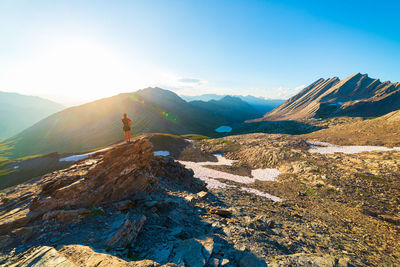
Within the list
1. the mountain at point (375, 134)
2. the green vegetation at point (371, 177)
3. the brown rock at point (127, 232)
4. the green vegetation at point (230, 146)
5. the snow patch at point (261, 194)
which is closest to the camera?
the brown rock at point (127, 232)

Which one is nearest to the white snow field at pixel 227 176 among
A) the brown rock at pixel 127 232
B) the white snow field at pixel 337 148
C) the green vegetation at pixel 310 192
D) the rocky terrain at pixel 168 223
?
the rocky terrain at pixel 168 223

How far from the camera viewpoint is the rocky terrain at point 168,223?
7.92 metres

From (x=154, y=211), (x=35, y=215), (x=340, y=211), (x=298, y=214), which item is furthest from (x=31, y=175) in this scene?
(x=340, y=211)

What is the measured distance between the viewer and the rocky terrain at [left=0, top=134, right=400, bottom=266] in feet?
26.0

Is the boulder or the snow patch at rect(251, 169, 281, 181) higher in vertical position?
the boulder

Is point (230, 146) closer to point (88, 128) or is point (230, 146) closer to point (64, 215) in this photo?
point (64, 215)

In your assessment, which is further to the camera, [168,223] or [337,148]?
[337,148]

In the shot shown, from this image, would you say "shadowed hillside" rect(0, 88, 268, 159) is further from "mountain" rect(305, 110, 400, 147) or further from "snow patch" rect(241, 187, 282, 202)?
"mountain" rect(305, 110, 400, 147)

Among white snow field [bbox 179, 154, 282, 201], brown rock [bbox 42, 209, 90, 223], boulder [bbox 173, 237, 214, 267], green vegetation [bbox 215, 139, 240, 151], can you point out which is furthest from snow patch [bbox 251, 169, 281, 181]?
brown rock [bbox 42, 209, 90, 223]

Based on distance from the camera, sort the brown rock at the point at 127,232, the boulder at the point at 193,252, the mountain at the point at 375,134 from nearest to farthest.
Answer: the boulder at the point at 193,252 < the brown rock at the point at 127,232 < the mountain at the point at 375,134

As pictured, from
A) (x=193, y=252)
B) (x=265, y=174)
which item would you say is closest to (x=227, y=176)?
(x=265, y=174)

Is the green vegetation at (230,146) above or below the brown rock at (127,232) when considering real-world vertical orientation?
below

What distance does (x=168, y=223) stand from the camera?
1173 cm

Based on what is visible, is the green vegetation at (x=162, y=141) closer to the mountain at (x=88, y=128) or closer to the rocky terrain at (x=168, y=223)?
the rocky terrain at (x=168, y=223)
